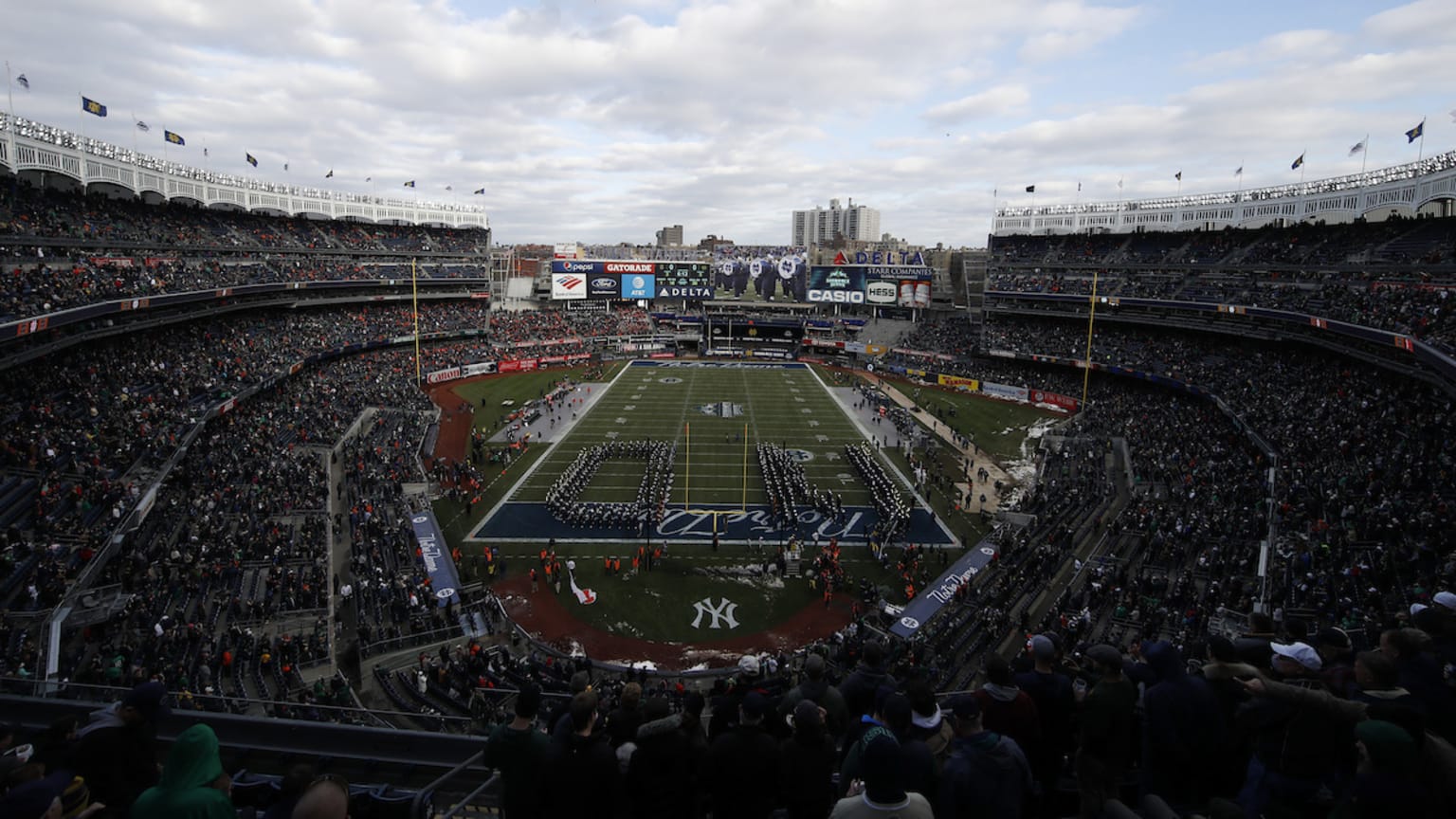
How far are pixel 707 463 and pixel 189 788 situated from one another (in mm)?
31263

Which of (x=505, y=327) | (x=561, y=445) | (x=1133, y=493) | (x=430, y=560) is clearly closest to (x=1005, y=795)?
(x=430, y=560)

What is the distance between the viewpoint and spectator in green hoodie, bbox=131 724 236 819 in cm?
346

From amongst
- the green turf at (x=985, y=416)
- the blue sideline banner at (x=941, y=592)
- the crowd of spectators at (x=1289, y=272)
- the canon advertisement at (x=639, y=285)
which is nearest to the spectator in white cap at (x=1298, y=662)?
the blue sideline banner at (x=941, y=592)

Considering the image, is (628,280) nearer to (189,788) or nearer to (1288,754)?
(189,788)

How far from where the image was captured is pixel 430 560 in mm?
21391

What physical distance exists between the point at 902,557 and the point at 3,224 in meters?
38.0

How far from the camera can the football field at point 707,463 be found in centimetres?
2627

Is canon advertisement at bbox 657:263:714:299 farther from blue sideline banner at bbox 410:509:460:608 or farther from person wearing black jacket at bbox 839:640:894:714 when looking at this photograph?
person wearing black jacket at bbox 839:640:894:714

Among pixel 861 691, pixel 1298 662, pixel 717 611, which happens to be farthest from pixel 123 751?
pixel 717 611

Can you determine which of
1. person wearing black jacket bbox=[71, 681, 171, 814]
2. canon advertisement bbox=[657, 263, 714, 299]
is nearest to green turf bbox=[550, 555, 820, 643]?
person wearing black jacket bbox=[71, 681, 171, 814]

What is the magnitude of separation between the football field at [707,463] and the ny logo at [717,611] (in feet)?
14.8

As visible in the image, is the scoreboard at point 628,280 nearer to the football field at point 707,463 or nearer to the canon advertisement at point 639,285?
the canon advertisement at point 639,285

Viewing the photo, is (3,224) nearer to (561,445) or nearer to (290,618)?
(561,445)

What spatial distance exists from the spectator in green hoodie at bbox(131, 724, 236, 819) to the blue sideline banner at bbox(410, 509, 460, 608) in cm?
1635
